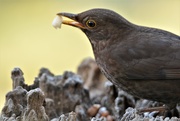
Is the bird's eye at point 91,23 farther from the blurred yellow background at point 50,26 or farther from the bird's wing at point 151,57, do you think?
the blurred yellow background at point 50,26

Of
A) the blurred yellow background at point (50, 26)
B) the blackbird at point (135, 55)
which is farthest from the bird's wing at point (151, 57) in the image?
the blurred yellow background at point (50, 26)

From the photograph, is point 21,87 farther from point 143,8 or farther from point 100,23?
point 143,8

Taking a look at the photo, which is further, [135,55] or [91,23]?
[91,23]

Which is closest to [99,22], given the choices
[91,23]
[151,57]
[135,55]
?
[91,23]

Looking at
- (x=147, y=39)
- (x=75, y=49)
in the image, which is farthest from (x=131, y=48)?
(x=75, y=49)

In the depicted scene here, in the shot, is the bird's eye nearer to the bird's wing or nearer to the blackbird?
the blackbird

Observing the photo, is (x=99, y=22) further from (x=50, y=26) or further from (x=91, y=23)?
(x=50, y=26)

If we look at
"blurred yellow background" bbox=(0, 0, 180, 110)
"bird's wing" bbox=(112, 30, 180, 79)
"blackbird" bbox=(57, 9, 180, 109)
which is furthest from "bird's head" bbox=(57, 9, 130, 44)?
"blurred yellow background" bbox=(0, 0, 180, 110)
